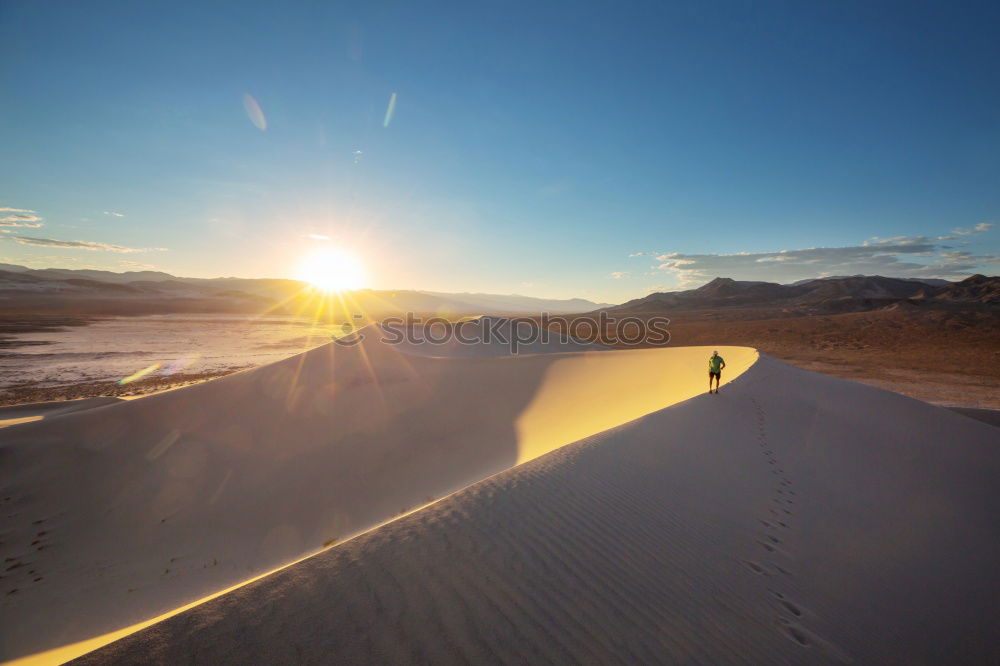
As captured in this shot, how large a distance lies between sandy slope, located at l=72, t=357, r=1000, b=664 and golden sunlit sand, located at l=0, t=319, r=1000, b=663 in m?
0.02

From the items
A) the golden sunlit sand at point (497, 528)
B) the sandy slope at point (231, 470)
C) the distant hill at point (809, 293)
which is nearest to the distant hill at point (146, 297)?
the sandy slope at point (231, 470)

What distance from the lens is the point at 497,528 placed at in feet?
9.36

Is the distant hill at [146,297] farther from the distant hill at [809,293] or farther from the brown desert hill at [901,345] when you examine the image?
the distant hill at [809,293]

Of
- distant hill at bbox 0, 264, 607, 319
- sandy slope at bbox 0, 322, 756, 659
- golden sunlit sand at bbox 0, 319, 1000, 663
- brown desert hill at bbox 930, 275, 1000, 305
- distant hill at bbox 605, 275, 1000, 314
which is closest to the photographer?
golden sunlit sand at bbox 0, 319, 1000, 663

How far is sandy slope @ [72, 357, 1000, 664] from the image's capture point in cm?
185

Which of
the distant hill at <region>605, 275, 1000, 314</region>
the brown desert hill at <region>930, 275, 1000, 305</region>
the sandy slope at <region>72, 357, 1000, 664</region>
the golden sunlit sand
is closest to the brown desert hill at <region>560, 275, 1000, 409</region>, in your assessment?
the golden sunlit sand

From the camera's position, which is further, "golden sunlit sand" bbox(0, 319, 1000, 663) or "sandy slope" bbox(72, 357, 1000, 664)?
"golden sunlit sand" bbox(0, 319, 1000, 663)

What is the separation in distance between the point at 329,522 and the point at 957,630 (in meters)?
7.66

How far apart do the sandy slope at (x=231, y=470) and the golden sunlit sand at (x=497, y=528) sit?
0.05 m

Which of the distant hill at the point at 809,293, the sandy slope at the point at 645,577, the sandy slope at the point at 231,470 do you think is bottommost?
the sandy slope at the point at 231,470

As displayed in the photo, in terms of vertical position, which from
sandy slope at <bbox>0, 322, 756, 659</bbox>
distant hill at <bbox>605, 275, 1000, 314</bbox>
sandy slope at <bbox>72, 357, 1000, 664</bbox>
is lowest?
sandy slope at <bbox>0, 322, 756, 659</bbox>

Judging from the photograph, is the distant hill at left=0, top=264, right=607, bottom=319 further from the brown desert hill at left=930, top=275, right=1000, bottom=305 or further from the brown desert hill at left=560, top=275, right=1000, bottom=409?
the brown desert hill at left=930, top=275, right=1000, bottom=305

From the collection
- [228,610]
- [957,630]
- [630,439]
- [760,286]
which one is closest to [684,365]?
[630,439]

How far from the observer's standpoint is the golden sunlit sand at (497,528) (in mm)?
2002
